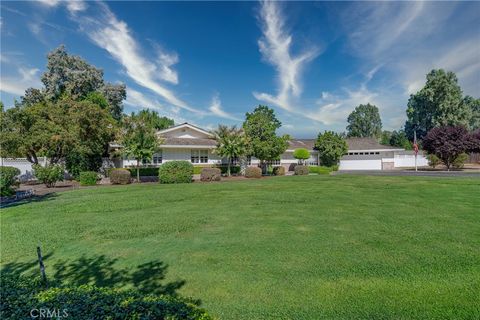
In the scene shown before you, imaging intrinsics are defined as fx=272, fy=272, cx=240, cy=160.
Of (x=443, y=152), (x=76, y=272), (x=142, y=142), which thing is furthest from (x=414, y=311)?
(x=443, y=152)

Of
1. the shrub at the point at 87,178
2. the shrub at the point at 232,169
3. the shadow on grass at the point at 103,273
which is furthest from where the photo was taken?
the shrub at the point at 232,169

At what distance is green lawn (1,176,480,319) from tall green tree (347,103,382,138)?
83.4m

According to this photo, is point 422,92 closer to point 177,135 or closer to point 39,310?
point 177,135

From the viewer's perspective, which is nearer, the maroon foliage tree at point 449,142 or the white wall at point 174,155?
the white wall at point 174,155

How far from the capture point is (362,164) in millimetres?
43375

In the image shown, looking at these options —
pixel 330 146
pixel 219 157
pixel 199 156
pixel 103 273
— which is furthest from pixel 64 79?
pixel 103 273

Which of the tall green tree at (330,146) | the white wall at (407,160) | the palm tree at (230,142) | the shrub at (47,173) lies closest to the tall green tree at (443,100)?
the white wall at (407,160)

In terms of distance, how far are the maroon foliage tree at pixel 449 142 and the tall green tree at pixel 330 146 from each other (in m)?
10.7

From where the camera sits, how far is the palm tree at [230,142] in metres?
27.4

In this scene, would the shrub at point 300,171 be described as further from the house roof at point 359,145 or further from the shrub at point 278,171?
the house roof at point 359,145

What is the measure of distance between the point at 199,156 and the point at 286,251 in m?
25.8

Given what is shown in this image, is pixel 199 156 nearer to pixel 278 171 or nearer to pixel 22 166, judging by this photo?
pixel 278 171

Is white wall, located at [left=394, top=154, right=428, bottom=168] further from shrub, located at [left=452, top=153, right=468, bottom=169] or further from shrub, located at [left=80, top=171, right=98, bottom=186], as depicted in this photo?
shrub, located at [left=80, top=171, right=98, bottom=186]

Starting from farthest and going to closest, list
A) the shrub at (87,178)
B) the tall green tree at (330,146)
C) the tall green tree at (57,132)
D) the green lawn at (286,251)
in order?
1. the tall green tree at (330,146)
2. the shrub at (87,178)
3. the tall green tree at (57,132)
4. the green lawn at (286,251)
